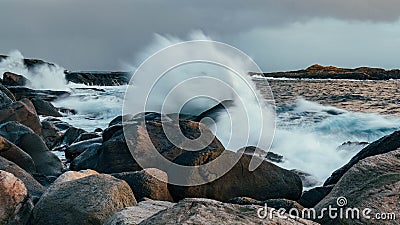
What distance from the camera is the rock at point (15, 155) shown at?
8070 mm

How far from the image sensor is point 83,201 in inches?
195

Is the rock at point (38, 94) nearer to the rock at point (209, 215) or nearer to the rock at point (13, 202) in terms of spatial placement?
the rock at point (13, 202)

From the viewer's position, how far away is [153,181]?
6324 millimetres

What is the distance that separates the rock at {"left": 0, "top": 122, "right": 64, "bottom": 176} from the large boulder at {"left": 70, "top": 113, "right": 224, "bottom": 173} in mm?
1262

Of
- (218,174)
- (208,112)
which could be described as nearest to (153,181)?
(218,174)

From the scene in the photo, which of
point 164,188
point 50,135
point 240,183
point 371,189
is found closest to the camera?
point 371,189

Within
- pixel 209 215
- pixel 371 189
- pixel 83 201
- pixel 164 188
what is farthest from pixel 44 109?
pixel 209 215

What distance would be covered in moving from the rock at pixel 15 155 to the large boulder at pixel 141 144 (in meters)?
1.16

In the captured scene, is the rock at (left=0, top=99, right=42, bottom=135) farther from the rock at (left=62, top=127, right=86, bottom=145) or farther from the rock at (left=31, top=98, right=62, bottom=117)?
the rock at (left=31, top=98, right=62, bottom=117)

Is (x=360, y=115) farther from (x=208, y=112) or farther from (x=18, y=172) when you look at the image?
(x=18, y=172)

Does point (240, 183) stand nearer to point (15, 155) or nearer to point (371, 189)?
point (371, 189)

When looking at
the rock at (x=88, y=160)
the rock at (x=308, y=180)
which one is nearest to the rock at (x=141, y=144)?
the rock at (x=88, y=160)

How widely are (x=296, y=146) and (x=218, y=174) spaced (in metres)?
7.72

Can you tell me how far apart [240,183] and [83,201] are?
2.67 meters
